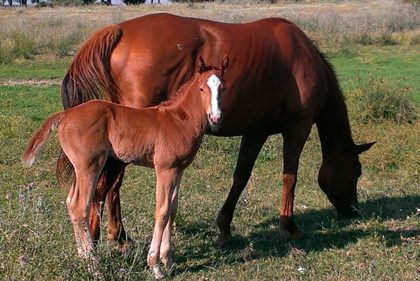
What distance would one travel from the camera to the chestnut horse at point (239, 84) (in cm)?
548

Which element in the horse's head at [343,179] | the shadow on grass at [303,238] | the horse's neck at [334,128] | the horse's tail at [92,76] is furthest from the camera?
the horse's head at [343,179]

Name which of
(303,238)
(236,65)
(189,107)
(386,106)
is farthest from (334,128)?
(386,106)

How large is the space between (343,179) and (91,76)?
292 centimetres

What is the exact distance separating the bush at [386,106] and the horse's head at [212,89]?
21.3 feet

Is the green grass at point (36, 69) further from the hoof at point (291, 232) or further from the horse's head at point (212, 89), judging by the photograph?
the horse's head at point (212, 89)

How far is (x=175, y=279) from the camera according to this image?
192 inches

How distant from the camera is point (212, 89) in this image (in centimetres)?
447

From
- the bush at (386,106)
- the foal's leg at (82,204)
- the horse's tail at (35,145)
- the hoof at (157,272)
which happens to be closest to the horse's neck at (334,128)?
the hoof at (157,272)

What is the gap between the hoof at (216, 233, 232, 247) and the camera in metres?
5.91

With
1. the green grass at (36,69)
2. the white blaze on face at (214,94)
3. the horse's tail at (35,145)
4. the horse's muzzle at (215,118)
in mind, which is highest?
A: the white blaze on face at (214,94)

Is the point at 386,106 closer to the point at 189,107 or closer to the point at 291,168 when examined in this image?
the point at 291,168

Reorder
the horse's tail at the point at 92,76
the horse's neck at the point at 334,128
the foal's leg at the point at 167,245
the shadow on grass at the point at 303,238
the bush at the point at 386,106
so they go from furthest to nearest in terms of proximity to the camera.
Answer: the bush at the point at 386,106
the horse's neck at the point at 334,128
the shadow on grass at the point at 303,238
the horse's tail at the point at 92,76
the foal's leg at the point at 167,245

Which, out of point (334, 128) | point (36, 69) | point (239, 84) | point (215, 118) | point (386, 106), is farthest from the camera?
point (36, 69)

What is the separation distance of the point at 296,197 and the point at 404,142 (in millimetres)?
2514
